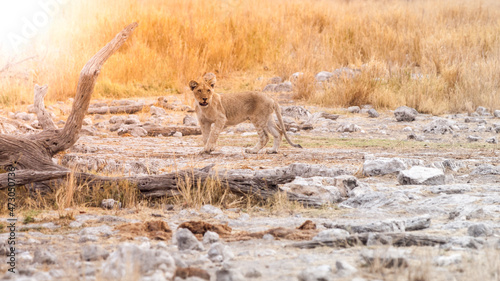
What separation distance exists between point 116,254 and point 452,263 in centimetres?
169

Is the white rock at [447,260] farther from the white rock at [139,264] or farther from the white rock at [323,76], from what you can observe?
the white rock at [323,76]

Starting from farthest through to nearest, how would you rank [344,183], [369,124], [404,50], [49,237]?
[404,50]
[369,124]
[344,183]
[49,237]

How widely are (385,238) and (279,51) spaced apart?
41.9 ft

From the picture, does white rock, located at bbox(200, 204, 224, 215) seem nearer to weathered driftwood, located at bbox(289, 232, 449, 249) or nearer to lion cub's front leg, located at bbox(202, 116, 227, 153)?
weathered driftwood, located at bbox(289, 232, 449, 249)

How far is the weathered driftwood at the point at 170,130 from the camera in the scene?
373 inches

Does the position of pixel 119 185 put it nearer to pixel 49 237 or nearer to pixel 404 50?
pixel 49 237

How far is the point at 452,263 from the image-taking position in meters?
3.11

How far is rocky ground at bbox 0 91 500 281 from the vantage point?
116 inches

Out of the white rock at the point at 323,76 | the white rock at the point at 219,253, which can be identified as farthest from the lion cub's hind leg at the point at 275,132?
the white rock at the point at 323,76

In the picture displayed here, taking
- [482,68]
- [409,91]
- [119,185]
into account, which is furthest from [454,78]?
[119,185]

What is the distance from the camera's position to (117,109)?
11.3 m

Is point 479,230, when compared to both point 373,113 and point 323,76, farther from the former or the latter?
point 323,76

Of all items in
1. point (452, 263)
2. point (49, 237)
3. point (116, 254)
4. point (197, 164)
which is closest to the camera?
point (116, 254)

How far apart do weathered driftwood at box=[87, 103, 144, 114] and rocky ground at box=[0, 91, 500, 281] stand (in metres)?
2.16
